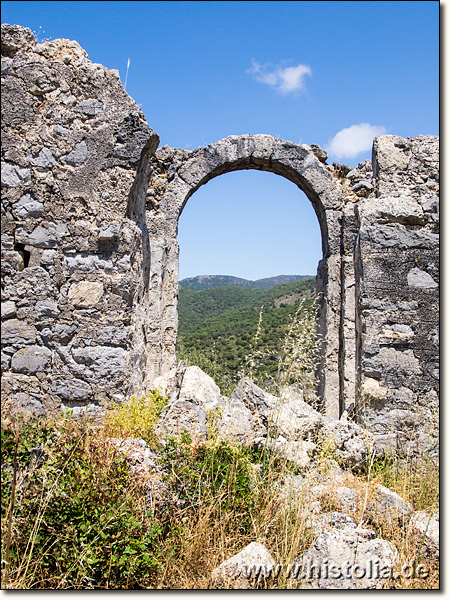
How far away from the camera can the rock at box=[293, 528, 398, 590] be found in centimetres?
270

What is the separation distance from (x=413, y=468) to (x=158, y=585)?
2.80 metres

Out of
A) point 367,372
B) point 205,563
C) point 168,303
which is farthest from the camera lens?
point 168,303

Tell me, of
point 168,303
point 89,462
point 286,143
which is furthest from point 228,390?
point 89,462

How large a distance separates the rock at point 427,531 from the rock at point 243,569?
1.17 m

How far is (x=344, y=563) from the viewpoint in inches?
110

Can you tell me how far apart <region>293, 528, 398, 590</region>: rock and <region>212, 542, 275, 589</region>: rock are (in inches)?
8.9

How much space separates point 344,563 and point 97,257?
2960 millimetres

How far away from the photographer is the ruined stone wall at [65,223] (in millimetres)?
3834

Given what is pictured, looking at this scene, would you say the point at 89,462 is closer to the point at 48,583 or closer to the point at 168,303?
the point at 48,583

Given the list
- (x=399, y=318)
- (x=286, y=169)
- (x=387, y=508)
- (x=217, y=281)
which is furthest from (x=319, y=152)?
(x=217, y=281)

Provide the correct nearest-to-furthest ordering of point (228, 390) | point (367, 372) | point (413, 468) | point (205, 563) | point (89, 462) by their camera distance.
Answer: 1. point (205, 563)
2. point (89, 462)
3. point (413, 468)
4. point (367, 372)
5. point (228, 390)

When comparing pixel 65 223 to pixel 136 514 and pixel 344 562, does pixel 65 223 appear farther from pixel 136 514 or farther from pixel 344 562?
pixel 344 562

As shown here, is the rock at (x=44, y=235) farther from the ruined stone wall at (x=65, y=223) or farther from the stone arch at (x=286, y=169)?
the stone arch at (x=286, y=169)

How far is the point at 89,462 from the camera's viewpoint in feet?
9.91
